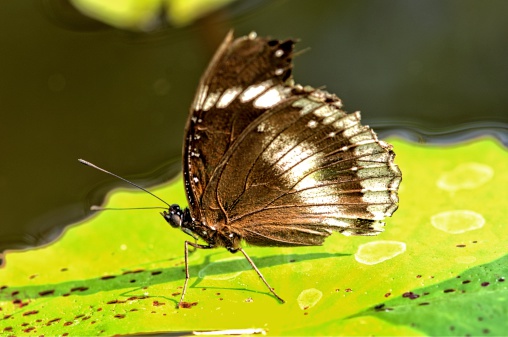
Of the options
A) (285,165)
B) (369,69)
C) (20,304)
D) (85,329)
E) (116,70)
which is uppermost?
(116,70)

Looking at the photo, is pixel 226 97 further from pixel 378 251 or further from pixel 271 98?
pixel 378 251

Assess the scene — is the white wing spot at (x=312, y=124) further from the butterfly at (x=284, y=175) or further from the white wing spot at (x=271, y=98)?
the white wing spot at (x=271, y=98)

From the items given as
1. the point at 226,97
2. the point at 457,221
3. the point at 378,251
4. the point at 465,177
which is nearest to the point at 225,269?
the point at 378,251

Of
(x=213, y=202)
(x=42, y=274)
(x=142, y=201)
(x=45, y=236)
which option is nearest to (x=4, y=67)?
(x=45, y=236)

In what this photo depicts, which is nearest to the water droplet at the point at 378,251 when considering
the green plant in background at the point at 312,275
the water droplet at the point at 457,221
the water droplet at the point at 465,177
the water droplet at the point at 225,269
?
the green plant in background at the point at 312,275

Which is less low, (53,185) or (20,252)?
(53,185)

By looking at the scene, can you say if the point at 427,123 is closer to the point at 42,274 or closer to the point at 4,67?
the point at 42,274

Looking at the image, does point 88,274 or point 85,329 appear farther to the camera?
point 88,274
